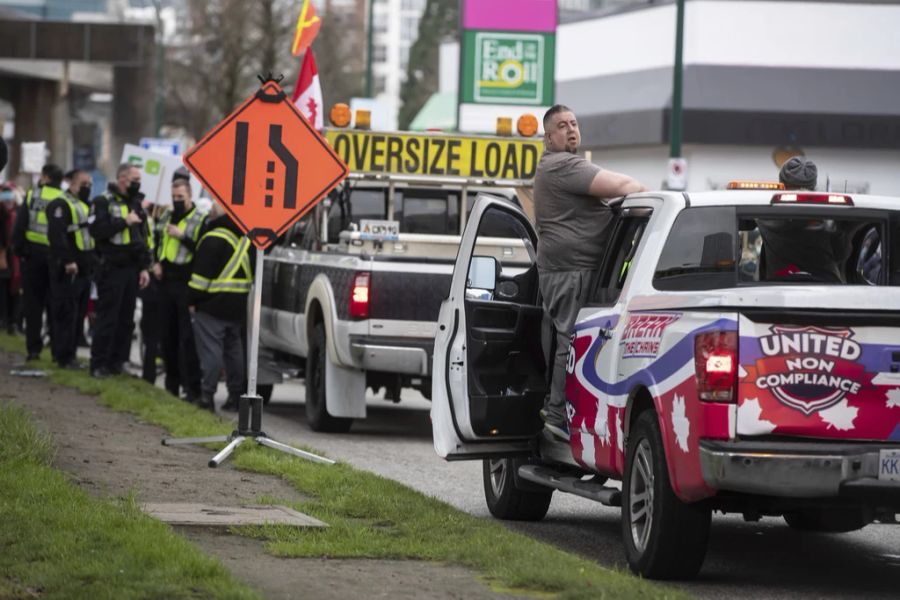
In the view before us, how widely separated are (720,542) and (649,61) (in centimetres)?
3626

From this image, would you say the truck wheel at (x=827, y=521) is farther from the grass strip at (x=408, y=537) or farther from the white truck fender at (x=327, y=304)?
the white truck fender at (x=327, y=304)

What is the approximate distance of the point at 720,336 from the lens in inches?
305

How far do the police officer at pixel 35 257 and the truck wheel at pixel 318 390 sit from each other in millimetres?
4386

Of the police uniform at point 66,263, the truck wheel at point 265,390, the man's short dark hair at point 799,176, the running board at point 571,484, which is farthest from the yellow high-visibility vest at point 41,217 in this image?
the man's short dark hair at point 799,176

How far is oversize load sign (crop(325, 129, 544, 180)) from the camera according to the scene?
16.0 meters

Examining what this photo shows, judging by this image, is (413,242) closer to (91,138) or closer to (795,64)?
(795,64)

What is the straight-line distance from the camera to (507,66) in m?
33.0

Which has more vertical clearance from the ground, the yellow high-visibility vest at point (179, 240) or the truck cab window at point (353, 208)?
the truck cab window at point (353, 208)

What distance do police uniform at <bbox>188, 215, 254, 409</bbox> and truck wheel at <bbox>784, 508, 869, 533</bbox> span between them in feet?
23.5

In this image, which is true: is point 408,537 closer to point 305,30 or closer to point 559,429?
point 559,429

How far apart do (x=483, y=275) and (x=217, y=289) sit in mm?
6385

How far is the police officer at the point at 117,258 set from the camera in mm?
17266

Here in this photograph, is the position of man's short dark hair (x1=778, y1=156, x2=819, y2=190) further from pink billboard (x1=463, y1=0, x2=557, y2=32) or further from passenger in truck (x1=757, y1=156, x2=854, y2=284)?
pink billboard (x1=463, y1=0, x2=557, y2=32)

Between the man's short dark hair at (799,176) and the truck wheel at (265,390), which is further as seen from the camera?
the truck wheel at (265,390)
